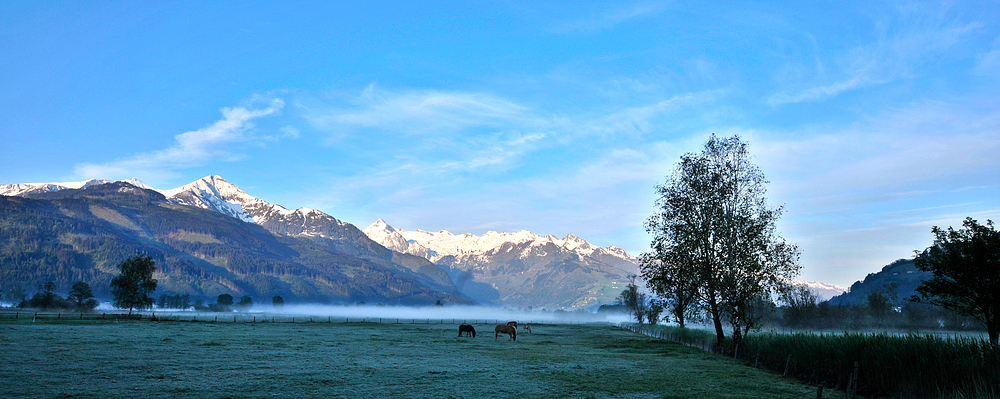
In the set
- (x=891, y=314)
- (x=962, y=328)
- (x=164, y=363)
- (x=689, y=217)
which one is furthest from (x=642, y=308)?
(x=164, y=363)

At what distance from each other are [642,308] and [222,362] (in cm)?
13894

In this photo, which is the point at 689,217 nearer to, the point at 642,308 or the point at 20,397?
the point at 20,397

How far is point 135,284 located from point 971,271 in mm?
155452

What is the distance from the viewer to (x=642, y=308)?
16262 centimetres

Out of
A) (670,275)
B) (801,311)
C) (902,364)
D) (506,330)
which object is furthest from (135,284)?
(801,311)

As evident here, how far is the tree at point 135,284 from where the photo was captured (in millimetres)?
136625

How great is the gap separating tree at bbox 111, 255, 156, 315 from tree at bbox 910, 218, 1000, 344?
149417mm

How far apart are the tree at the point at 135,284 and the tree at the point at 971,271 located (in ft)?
490

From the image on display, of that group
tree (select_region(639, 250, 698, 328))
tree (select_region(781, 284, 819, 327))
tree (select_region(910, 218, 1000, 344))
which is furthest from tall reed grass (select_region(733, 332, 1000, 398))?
tree (select_region(781, 284, 819, 327))

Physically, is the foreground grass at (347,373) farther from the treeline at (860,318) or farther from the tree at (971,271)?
the treeline at (860,318)

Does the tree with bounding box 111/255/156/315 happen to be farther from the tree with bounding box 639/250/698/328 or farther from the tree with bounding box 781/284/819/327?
the tree with bounding box 781/284/819/327

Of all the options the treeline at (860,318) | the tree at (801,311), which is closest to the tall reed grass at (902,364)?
the tree at (801,311)

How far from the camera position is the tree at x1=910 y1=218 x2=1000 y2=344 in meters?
47.6

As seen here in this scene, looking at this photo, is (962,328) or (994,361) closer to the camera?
(994,361)
